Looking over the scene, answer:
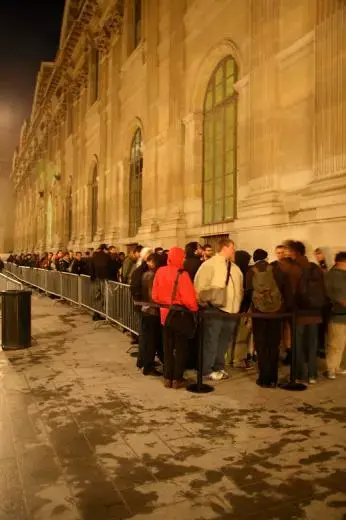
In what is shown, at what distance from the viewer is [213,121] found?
1379cm

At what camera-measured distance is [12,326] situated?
852 centimetres

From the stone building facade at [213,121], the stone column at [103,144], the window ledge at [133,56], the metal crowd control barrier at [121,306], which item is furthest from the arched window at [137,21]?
the metal crowd control barrier at [121,306]

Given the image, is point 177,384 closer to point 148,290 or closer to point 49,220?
point 148,290

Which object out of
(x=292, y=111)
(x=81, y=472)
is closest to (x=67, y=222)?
(x=292, y=111)

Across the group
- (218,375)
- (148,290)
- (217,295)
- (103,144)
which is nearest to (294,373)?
(218,375)

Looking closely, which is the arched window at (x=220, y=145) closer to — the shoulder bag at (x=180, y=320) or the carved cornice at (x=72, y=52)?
the shoulder bag at (x=180, y=320)

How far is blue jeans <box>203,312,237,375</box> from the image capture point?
6531 mm

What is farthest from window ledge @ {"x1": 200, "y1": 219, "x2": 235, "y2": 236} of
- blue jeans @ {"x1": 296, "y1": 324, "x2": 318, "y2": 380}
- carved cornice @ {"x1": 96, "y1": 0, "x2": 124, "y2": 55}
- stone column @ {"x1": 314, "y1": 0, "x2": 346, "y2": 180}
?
carved cornice @ {"x1": 96, "y1": 0, "x2": 124, "y2": 55}

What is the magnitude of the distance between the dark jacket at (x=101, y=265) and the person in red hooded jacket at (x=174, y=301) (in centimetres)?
525

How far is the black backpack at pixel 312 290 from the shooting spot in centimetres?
623

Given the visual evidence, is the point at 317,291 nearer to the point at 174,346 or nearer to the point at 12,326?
the point at 174,346

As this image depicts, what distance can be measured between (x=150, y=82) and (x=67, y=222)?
1762 centimetres

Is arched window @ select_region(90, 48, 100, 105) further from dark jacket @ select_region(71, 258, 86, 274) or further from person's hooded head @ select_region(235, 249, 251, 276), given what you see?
person's hooded head @ select_region(235, 249, 251, 276)

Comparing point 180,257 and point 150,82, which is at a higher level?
point 150,82
